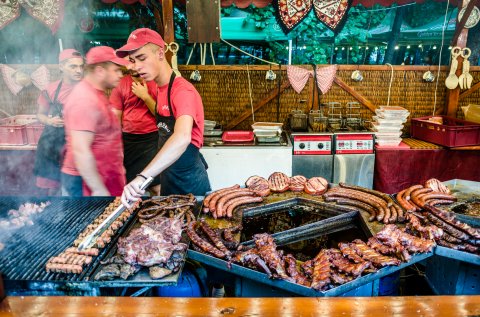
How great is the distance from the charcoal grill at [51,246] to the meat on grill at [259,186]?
4.51 feet

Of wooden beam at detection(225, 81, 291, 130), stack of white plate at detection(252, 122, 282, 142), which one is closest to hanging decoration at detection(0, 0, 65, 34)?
wooden beam at detection(225, 81, 291, 130)

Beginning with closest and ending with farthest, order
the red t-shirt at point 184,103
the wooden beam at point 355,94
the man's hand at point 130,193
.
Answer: the man's hand at point 130,193 → the red t-shirt at point 184,103 → the wooden beam at point 355,94

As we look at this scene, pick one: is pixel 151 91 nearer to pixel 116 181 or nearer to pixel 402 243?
pixel 116 181

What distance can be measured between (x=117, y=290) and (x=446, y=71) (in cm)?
713

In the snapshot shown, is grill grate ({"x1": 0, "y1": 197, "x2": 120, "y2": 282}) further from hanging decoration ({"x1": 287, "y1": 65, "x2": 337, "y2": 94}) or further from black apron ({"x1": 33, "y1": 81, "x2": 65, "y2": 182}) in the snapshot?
hanging decoration ({"x1": 287, "y1": 65, "x2": 337, "y2": 94})

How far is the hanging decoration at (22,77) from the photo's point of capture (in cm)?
716

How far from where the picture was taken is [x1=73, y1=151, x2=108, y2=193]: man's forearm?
3.82 m

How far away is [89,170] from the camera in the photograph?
3.91 meters

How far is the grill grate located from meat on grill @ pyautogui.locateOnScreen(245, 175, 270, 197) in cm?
158

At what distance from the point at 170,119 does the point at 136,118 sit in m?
1.74

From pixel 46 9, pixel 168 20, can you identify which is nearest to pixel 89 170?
pixel 168 20

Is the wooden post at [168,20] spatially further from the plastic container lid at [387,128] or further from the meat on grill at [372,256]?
the meat on grill at [372,256]

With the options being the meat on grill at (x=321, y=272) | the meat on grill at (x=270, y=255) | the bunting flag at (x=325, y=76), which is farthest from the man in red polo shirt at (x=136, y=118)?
the meat on grill at (x=321, y=272)

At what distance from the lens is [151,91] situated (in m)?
5.27
